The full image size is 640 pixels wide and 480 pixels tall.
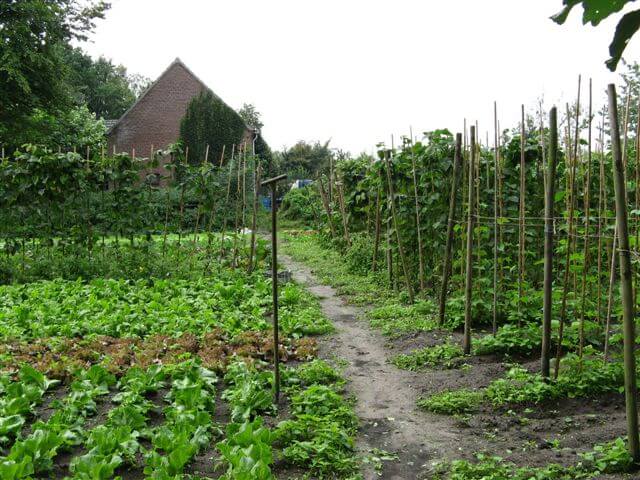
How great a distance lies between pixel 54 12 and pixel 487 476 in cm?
Result: 2923

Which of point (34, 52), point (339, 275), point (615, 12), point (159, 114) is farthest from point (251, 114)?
point (615, 12)

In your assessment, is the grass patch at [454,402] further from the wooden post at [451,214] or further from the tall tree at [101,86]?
the tall tree at [101,86]

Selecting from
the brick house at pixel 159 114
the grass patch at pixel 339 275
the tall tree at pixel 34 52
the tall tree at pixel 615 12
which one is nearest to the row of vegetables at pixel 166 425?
the tall tree at pixel 615 12

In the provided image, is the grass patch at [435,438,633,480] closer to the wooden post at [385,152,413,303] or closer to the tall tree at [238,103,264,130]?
the wooden post at [385,152,413,303]

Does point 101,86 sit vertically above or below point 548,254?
above

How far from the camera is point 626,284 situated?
13.7ft

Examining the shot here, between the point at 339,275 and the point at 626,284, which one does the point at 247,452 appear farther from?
the point at 339,275

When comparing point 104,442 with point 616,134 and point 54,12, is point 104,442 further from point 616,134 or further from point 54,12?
point 54,12

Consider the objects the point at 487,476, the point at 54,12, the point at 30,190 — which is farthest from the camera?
the point at 54,12

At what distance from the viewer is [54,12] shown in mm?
27375

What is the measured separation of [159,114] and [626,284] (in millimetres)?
37313

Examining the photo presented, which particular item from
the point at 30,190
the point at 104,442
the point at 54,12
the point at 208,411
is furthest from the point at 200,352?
the point at 54,12

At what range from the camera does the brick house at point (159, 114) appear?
38.1 metres

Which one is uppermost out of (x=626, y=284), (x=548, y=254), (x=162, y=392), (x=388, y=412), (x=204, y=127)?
(x=204, y=127)
